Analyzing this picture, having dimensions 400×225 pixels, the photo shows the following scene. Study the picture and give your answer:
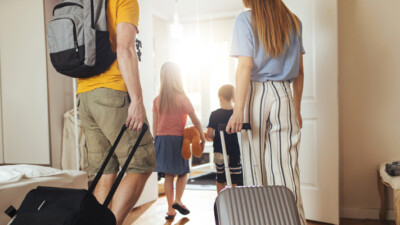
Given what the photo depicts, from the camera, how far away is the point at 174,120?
8.78 ft

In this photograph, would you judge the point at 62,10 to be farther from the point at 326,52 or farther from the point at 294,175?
the point at 326,52

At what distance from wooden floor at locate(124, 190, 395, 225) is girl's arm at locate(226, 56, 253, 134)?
124 cm

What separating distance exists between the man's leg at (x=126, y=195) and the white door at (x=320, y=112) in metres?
1.51

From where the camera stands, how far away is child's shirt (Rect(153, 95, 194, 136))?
105 inches

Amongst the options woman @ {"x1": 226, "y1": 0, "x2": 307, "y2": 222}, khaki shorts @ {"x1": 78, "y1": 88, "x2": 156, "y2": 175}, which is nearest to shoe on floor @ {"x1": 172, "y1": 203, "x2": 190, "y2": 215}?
woman @ {"x1": 226, "y1": 0, "x2": 307, "y2": 222}

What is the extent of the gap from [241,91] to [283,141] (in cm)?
29

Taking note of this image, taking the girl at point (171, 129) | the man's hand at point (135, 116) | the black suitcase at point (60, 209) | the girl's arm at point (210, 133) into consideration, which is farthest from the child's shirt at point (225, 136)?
the black suitcase at point (60, 209)

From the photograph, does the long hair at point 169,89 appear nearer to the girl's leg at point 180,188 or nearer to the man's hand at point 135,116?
the girl's leg at point 180,188

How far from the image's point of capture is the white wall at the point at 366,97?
8.13 ft

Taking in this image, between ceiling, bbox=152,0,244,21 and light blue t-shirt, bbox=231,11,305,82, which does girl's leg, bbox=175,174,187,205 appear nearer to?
light blue t-shirt, bbox=231,11,305,82

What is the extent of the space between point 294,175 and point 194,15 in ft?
15.2

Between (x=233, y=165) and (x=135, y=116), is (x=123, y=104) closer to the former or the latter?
(x=135, y=116)

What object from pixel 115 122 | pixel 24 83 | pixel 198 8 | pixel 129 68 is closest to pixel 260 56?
pixel 129 68

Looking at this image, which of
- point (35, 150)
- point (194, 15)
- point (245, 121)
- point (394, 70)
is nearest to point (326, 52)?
point (394, 70)
